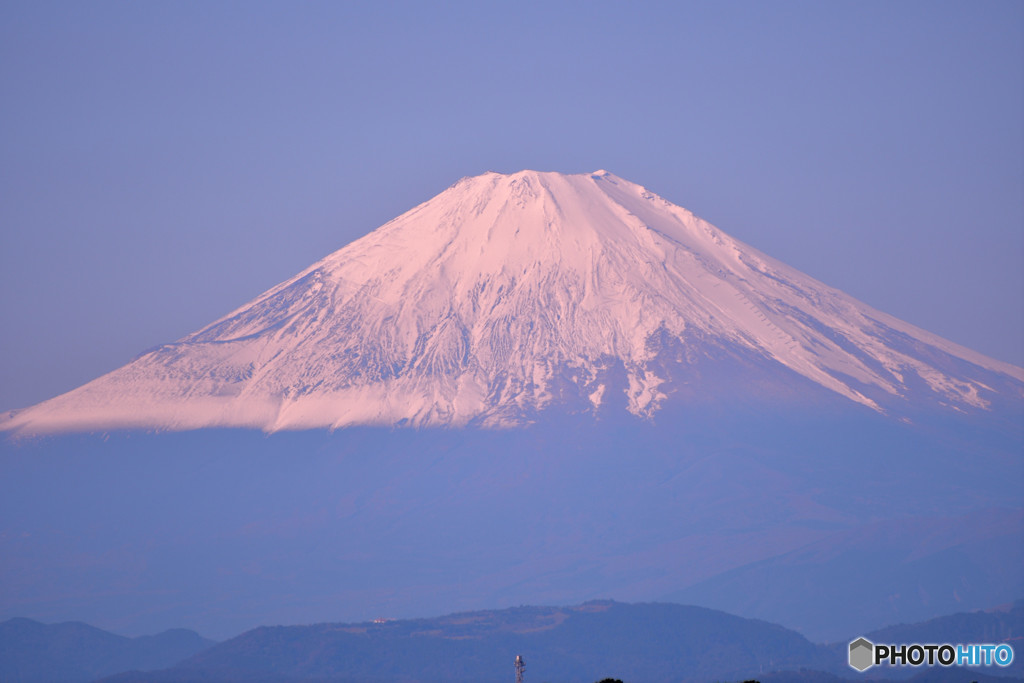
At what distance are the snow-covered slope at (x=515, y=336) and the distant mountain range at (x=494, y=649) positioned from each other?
135 feet

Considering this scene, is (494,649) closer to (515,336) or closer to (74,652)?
(74,652)

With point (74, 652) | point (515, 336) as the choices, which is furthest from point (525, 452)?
point (74, 652)

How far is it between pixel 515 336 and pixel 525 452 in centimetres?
1171

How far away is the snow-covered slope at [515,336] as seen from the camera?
170125mm

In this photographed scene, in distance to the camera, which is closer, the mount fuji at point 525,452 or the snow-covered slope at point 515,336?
the mount fuji at point 525,452

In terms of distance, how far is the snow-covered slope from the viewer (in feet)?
558

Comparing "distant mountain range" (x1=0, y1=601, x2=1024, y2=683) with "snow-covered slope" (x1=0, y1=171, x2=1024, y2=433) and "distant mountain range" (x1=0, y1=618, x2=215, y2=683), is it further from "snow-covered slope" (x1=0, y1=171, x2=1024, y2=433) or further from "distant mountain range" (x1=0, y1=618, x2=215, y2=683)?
"snow-covered slope" (x1=0, y1=171, x2=1024, y2=433)

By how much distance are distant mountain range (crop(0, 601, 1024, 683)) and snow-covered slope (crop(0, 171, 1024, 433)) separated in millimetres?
41187

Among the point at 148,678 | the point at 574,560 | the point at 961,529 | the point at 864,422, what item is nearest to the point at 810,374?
the point at 864,422

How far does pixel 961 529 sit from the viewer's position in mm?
163500

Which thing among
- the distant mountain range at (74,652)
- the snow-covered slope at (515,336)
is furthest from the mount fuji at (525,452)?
the distant mountain range at (74,652)

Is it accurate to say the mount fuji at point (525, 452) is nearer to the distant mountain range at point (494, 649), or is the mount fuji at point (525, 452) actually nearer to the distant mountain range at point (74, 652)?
the distant mountain range at point (74, 652)

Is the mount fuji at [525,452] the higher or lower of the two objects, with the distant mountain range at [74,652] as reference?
higher

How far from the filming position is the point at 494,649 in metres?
119
